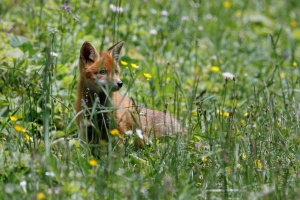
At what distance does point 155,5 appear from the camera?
8812mm

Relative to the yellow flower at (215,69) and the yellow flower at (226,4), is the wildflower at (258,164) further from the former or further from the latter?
the yellow flower at (226,4)

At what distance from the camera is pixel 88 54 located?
573cm

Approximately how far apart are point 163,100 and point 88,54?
0.96 m

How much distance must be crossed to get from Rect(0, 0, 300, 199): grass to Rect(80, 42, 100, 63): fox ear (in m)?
0.18

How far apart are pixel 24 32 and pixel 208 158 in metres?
3.10

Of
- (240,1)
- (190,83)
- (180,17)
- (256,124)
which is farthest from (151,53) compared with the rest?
(240,1)

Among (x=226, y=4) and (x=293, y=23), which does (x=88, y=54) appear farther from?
(x=293, y=23)

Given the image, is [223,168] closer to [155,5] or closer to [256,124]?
[256,124]

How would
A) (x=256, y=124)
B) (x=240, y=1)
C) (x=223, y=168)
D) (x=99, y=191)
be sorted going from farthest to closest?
1. (x=240, y=1)
2. (x=256, y=124)
3. (x=223, y=168)
4. (x=99, y=191)

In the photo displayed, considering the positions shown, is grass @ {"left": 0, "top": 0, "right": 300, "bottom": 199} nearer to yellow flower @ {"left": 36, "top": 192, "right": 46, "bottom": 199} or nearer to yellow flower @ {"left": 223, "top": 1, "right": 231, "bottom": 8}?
yellow flower @ {"left": 36, "top": 192, "right": 46, "bottom": 199}

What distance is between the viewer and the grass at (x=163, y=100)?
158 inches

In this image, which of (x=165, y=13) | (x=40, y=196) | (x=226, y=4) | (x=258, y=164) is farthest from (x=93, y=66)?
(x=226, y=4)

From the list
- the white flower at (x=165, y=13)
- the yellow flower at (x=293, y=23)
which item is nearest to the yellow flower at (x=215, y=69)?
the white flower at (x=165, y=13)

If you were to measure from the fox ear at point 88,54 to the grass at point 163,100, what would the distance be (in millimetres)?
185
